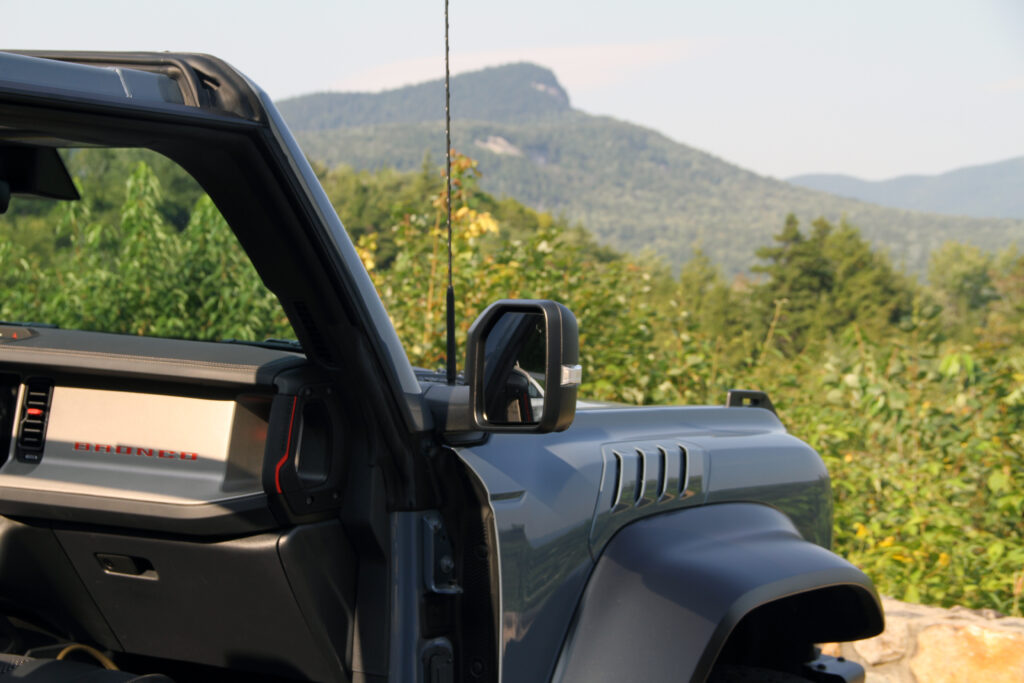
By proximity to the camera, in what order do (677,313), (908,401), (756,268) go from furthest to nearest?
(756,268)
(677,313)
(908,401)

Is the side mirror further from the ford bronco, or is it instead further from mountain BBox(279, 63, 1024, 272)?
mountain BBox(279, 63, 1024, 272)

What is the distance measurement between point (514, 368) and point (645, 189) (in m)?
182

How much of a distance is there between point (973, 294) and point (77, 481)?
9592cm

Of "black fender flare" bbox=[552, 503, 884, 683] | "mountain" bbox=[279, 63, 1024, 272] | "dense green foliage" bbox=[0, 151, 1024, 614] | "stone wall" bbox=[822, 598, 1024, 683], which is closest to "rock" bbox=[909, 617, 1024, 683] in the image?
"stone wall" bbox=[822, 598, 1024, 683]

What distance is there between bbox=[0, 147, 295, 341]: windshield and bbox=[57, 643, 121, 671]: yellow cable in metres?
2.37

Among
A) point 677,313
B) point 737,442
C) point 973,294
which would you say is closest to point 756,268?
point 973,294

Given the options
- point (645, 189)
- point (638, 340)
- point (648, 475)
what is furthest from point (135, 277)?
point (645, 189)

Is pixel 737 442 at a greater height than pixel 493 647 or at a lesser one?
greater

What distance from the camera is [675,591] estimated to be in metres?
2.14

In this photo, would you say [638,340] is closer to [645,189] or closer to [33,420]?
[33,420]

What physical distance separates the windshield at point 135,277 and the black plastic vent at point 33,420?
2299mm

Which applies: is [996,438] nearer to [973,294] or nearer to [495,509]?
[495,509]

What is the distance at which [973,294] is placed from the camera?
88.5 m

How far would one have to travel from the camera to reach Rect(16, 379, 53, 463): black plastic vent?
207 cm
